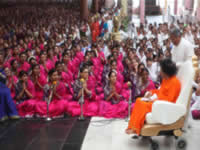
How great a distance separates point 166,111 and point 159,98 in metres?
0.31

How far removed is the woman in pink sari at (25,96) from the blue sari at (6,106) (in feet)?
0.65

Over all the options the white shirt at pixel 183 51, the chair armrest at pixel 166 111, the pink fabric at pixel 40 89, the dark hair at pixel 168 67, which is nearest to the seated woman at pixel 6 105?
the pink fabric at pixel 40 89

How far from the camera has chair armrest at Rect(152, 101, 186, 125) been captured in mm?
3428

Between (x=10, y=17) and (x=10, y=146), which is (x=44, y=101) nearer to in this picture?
(x=10, y=146)

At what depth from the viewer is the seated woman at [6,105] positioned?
4.91m

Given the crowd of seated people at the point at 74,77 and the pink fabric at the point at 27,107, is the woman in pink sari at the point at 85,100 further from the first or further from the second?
the pink fabric at the point at 27,107

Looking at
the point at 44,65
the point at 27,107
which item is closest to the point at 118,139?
the point at 27,107

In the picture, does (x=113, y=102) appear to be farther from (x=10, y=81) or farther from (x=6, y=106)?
(x=10, y=81)

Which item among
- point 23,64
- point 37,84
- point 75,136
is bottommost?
point 75,136

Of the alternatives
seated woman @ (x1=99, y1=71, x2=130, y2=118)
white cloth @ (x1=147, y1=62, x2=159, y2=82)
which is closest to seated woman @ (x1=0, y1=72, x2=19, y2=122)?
seated woman @ (x1=99, y1=71, x2=130, y2=118)

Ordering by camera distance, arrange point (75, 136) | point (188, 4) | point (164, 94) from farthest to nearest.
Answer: point (188, 4)
point (75, 136)
point (164, 94)

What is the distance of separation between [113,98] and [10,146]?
213cm

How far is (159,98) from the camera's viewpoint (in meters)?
3.70

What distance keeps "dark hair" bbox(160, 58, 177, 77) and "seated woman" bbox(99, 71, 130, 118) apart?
1.64 meters
